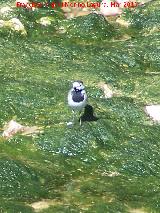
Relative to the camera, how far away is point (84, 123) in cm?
2480

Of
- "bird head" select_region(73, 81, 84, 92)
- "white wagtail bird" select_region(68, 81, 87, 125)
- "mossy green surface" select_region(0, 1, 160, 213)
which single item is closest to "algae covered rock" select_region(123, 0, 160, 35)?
"mossy green surface" select_region(0, 1, 160, 213)

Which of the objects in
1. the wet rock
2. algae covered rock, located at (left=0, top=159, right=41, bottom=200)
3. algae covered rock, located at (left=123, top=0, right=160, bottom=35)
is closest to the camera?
algae covered rock, located at (left=0, top=159, right=41, bottom=200)

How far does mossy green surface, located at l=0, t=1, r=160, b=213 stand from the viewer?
819 inches

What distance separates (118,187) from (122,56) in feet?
40.0

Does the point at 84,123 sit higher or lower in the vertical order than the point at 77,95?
lower

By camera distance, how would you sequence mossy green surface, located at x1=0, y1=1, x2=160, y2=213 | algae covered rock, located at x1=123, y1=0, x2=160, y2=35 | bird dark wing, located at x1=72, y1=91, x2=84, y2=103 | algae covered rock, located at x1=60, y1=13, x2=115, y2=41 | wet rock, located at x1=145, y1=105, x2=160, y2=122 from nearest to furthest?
mossy green surface, located at x1=0, y1=1, x2=160, y2=213, bird dark wing, located at x1=72, y1=91, x2=84, y2=103, wet rock, located at x1=145, y1=105, x2=160, y2=122, algae covered rock, located at x1=60, y1=13, x2=115, y2=41, algae covered rock, located at x1=123, y1=0, x2=160, y2=35

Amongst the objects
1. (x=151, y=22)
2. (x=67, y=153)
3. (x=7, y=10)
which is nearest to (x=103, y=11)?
(x=151, y=22)

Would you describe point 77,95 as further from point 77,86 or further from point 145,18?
point 145,18

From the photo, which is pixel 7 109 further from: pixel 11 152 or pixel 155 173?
pixel 155 173

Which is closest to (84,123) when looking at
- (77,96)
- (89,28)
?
(77,96)

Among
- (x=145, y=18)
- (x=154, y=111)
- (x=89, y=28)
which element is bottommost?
(x=154, y=111)

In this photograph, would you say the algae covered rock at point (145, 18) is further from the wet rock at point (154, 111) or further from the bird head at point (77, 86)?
the bird head at point (77, 86)

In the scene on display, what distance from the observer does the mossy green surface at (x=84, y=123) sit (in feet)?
68.2

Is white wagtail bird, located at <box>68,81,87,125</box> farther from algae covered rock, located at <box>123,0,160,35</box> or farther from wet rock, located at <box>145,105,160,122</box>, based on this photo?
algae covered rock, located at <box>123,0,160,35</box>
